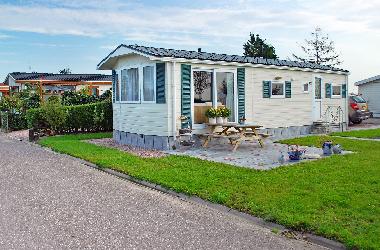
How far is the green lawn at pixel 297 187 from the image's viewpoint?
17.4 ft

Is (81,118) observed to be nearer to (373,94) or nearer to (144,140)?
(144,140)

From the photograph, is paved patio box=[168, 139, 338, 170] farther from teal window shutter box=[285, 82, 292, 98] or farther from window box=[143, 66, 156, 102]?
teal window shutter box=[285, 82, 292, 98]

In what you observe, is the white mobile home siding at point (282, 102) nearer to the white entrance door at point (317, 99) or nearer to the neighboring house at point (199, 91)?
the neighboring house at point (199, 91)

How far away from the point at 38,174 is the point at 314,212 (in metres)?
6.05

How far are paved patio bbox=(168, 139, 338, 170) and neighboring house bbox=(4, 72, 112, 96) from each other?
15.4m

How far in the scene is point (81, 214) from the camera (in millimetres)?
6156

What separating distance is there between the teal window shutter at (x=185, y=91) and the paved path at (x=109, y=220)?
4312 millimetres

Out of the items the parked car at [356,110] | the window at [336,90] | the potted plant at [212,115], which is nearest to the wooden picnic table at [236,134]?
the potted plant at [212,115]

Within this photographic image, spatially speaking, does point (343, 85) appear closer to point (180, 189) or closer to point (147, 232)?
point (180, 189)

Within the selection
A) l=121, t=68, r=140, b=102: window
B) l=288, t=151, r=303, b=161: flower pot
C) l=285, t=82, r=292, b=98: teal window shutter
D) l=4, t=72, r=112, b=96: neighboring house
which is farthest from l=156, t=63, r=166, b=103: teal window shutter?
l=4, t=72, r=112, b=96: neighboring house

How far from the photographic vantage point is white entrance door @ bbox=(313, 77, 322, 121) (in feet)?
56.7

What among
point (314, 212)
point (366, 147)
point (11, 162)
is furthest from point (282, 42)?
point (314, 212)

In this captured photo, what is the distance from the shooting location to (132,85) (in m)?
14.3

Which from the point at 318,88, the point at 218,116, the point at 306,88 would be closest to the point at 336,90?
the point at 318,88
